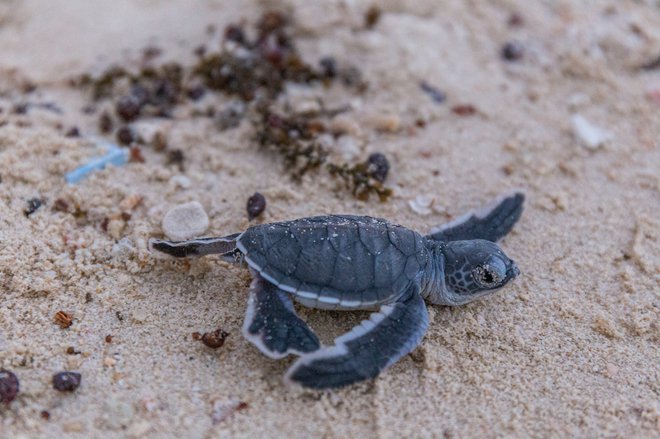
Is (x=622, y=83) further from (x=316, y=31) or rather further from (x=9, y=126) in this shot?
(x=9, y=126)

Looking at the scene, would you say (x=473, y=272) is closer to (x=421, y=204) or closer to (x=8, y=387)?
(x=421, y=204)

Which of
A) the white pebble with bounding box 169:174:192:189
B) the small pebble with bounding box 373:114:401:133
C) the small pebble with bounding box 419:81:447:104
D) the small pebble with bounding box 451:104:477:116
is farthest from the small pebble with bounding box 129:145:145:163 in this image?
the small pebble with bounding box 451:104:477:116

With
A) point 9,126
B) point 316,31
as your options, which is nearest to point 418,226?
point 316,31

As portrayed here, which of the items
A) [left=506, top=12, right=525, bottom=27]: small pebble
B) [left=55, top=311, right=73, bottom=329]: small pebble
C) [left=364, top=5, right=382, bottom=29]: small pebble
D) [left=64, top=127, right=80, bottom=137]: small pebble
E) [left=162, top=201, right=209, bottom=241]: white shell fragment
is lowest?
[left=55, top=311, right=73, bottom=329]: small pebble

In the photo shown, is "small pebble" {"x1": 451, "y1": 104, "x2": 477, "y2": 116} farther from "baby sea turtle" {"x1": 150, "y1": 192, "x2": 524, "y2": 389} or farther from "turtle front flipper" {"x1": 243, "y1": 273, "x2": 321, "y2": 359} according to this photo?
"turtle front flipper" {"x1": 243, "y1": 273, "x2": 321, "y2": 359}

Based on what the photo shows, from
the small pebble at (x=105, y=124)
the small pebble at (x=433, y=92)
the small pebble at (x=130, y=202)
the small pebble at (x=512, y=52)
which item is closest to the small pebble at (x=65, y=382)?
the small pebble at (x=130, y=202)

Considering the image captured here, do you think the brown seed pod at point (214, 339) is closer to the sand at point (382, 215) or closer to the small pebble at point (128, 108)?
the sand at point (382, 215)
